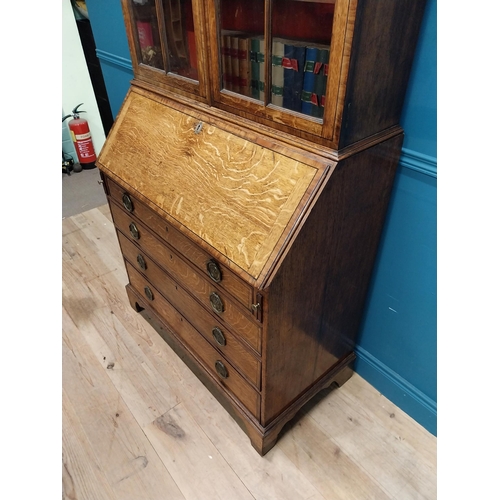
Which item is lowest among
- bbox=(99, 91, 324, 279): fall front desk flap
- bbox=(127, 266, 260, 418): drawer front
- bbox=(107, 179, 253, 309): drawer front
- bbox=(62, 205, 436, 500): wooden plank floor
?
bbox=(62, 205, 436, 500): wooden plank floor

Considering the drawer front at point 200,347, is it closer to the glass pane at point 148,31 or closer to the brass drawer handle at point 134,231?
the brass drawer handle at point 134,231

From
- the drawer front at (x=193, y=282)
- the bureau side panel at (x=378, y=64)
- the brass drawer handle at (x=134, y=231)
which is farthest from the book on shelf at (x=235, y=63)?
the brass drawer handle at (x=134, y=231)

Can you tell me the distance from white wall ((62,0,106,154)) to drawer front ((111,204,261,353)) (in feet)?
6.02

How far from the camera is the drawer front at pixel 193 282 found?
1.08 meters

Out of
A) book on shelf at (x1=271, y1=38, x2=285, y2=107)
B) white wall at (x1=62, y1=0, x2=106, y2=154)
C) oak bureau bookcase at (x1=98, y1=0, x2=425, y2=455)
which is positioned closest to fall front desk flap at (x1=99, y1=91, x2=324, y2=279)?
oak bureau bookcase at (x1=98, y1=0, x2=425, y2=455)

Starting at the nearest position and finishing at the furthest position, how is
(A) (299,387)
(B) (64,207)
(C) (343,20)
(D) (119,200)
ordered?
(C) (343,20) → (A) (299,387) → (D) (119,200) → (B) (64,207)

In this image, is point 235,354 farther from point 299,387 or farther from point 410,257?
point 410,257

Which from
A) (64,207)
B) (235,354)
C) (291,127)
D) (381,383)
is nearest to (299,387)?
(235,354)

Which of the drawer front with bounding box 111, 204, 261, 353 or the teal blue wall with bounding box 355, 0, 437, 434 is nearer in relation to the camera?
the teal blue wall with bounding box 355, 0, 437, 434

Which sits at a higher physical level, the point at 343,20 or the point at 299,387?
the point at 343,20

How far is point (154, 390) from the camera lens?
5.11 ft

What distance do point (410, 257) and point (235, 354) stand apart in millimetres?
619

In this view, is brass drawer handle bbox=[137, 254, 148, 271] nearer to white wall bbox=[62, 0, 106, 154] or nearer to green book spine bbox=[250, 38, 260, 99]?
green book spine bbox=[250, 38, 260, 99]

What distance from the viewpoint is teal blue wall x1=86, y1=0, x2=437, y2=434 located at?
0.96 meters
